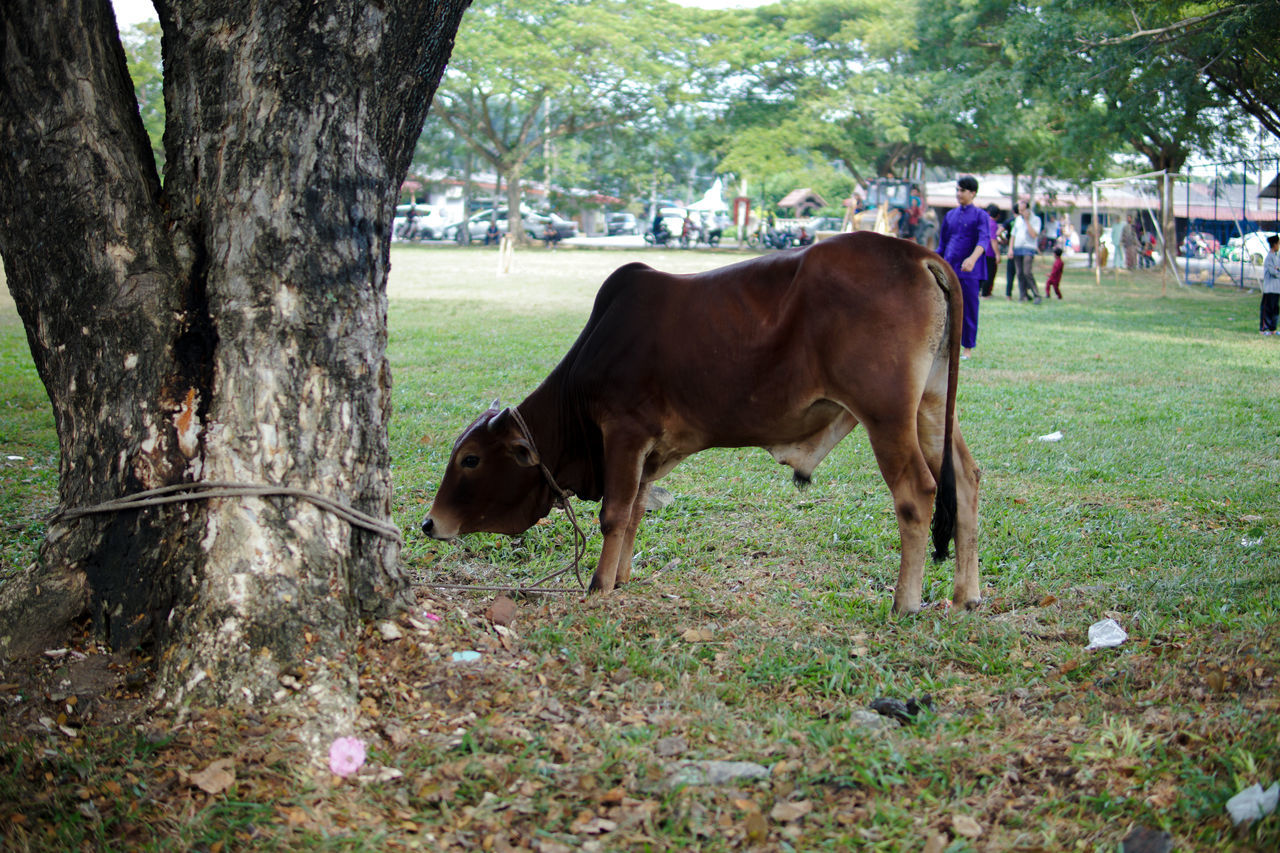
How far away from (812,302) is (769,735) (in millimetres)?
1735

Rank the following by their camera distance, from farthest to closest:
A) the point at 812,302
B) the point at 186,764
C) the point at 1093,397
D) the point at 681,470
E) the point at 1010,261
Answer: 1. the point at 1010,261
2. the point at 1093,397
3. the point at 681,470
4. the point at 812,302
5. the point at 186,764

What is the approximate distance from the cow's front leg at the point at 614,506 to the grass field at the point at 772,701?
0.12 m

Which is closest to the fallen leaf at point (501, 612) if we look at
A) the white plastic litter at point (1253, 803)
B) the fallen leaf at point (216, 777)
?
the fallen leaf at point (216, 777)

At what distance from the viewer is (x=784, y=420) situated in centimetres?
439

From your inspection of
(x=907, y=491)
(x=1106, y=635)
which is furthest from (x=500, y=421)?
(x=1106, y=635)

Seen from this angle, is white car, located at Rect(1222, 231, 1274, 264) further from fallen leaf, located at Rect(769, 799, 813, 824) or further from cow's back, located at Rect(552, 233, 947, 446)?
fallen leaf, located at Rect(769, 799, 813, 824)

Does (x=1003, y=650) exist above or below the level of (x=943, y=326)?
below

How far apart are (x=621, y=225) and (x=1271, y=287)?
1516 inches

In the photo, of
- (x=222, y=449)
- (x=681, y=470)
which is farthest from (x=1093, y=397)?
(x=222, y=449)

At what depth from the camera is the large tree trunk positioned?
3.45 m

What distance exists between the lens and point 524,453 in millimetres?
4723

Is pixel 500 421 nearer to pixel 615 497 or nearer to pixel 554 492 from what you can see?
pixel 554 492

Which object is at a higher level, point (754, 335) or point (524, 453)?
point (754, 335)

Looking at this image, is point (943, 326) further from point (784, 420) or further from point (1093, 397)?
point (1093, 397)
